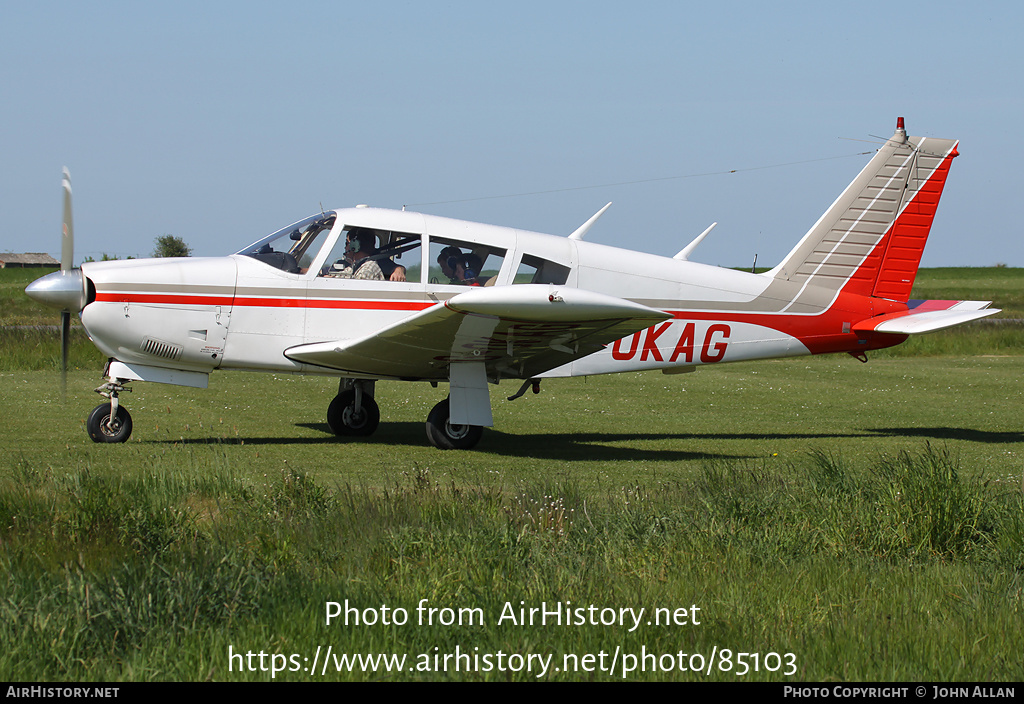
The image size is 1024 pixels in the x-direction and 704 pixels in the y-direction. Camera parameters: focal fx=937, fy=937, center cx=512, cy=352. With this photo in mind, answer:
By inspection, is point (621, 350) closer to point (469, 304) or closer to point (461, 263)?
point (461, 263)

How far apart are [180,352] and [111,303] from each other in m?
0.84

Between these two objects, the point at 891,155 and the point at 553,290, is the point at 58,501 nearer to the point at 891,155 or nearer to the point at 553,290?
the point at 553,290

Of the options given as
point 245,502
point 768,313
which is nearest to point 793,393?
point 768,313

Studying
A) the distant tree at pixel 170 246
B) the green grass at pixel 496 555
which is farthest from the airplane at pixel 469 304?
the distant tree at pixel 170 246

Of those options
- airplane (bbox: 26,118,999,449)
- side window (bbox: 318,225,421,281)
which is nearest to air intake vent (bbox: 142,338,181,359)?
airplane (bbox: 26,118,999,449)

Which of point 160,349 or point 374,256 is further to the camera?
point 374,256

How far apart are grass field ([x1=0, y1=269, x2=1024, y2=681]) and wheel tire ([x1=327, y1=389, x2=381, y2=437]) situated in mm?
1064

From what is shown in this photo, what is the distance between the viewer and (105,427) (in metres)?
9.62

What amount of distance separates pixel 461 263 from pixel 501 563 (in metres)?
5.67

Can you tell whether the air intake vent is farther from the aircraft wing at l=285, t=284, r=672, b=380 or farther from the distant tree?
the distant tree

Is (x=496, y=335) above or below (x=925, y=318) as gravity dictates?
below

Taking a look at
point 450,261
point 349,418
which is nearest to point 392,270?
point 450,261

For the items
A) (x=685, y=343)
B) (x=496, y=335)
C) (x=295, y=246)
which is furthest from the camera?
(x=685, y=343)

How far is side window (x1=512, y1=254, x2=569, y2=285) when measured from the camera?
1047 cm
